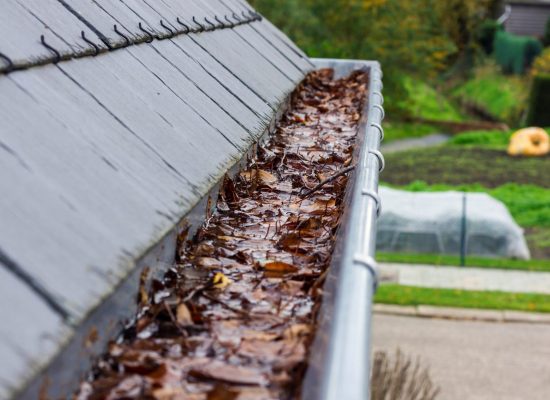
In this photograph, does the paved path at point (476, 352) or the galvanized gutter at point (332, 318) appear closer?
the galvanized gutter at point (332, 318)

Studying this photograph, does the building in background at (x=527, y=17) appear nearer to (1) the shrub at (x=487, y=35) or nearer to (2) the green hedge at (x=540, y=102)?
(1) the shrub at (x=487, y=35)

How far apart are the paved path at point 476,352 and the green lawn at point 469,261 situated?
2.68 metres

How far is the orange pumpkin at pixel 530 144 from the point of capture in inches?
985

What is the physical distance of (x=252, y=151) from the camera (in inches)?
122

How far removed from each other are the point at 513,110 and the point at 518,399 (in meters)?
24.3

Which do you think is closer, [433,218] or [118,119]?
[118,119]

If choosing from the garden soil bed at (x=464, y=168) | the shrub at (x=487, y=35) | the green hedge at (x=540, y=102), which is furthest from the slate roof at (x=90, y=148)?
the shrub at (x=487, y=35)

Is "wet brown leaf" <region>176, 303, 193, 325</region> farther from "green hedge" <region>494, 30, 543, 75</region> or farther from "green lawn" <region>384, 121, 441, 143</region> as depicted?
"green hedge" <region>494, 30, 543, 75</region>

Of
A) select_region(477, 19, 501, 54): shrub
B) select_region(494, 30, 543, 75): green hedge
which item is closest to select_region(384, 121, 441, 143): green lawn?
select_region(494, 30, 543, 75): green hedge

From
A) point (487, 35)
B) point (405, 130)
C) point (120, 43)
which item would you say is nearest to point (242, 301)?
point (120, 43)

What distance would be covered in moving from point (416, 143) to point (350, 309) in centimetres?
3028

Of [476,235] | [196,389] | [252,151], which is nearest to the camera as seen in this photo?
[196,389]

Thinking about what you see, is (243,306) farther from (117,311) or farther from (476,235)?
(476,235)

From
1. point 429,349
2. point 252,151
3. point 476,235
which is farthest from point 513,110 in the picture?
point 252,151
